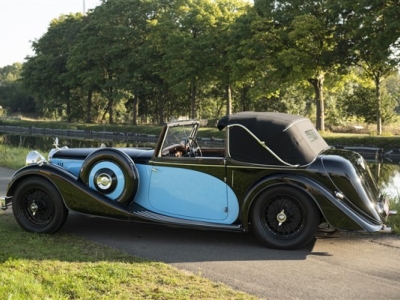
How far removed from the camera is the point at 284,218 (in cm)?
→ 534

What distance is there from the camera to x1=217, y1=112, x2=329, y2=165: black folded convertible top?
17.9 feet

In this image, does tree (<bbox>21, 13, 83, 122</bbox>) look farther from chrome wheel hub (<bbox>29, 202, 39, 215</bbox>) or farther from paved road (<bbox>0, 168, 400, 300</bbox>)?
paved road (<bbox>0, 168, 400, 300</bbox>)

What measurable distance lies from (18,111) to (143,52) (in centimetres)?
3997

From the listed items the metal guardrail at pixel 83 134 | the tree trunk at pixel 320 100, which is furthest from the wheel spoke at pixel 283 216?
the metal guardrail at pixel 83 134

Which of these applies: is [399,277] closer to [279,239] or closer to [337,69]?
[279,239]

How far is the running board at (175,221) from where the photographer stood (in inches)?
219

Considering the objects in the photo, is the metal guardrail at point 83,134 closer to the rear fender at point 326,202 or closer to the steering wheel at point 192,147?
the steering wheel at point 192,147

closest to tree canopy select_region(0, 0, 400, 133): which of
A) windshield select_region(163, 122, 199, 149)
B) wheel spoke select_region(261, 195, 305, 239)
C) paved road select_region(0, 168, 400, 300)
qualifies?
windshield select_region(163, 122, 199, 149)

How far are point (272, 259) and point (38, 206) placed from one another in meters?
3.05

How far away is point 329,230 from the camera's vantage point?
18.3ft

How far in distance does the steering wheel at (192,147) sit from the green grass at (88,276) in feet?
5.98

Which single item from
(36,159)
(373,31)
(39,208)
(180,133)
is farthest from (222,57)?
(39,208)

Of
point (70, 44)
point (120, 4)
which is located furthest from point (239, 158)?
point (70, 44)

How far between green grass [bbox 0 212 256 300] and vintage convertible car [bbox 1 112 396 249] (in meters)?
0.69
